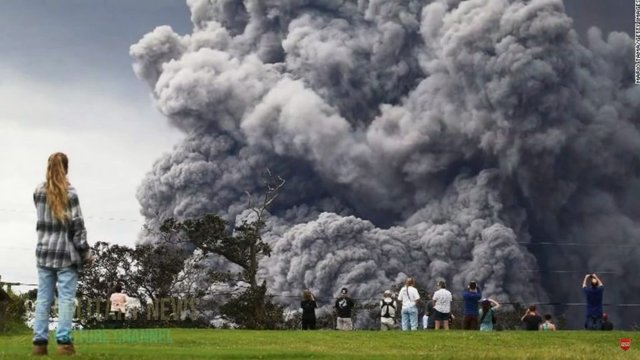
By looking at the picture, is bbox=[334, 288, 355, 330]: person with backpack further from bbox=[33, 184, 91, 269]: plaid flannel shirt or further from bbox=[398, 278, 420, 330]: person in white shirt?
bbox=[33, 184, 91, 269]: plaid flannel shirt

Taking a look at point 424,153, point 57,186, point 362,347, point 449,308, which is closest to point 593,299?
point 449,308

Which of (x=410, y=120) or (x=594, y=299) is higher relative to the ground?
(x=410, y=120)

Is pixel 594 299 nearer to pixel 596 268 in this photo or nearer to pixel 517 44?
pixel 517 44

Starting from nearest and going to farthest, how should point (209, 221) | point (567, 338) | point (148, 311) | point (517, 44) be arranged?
point (567, 338), point (148, 311), point (209, 221), point (517, 44)

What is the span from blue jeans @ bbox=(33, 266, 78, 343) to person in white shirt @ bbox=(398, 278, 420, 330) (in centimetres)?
1877

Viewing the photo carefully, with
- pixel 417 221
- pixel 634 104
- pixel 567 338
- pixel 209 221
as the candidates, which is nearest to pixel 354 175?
pixel 417 221

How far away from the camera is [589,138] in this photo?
105m

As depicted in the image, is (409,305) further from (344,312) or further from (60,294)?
(60,294)

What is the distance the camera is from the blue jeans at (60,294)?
10508 millimetres

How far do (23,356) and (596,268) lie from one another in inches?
3992

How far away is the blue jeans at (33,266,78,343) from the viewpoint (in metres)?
10.5

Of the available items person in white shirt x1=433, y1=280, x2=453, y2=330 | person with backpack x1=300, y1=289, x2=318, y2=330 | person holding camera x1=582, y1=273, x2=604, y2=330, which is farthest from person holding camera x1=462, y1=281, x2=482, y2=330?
person with backpack x1=300, y1=289, x2=318, y2=330

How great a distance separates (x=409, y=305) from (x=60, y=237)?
1942cm

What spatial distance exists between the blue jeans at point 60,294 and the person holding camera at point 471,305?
19631 millimetres
